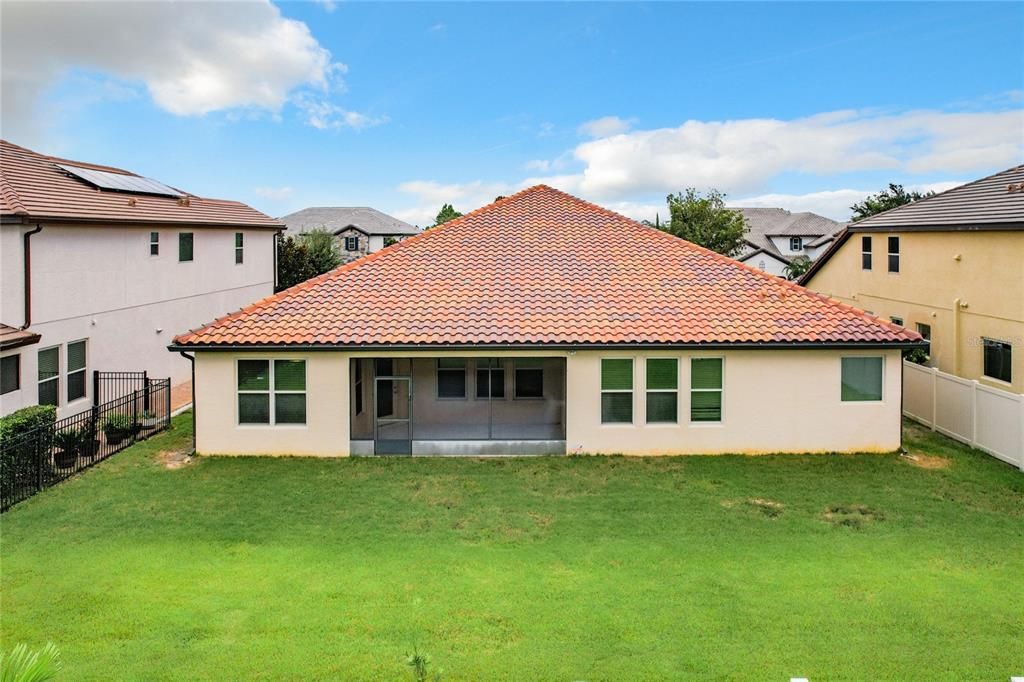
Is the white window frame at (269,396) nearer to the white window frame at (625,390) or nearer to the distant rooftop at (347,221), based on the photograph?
the white window frame at (625,390)

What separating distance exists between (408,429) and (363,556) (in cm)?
668

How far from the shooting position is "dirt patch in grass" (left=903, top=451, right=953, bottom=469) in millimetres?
15383

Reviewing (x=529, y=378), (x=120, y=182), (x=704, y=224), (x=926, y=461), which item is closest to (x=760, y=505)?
(x=926, y=461)

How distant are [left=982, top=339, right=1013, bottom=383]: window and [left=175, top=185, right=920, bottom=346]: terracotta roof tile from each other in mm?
4003

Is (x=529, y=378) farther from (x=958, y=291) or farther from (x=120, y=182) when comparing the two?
(x=120, y=182)

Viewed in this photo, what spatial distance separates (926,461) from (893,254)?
10.8 meters

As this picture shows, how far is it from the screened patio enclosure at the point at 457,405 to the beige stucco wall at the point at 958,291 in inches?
440

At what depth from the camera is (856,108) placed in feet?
100

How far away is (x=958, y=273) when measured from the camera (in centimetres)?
2034

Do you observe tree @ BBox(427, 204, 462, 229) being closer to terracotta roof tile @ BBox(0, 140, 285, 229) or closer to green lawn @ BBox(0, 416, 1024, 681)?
terracotta roof tile @ BBox(0, 140, 285, 229)

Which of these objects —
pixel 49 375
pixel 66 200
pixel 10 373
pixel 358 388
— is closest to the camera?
pixel 10 373

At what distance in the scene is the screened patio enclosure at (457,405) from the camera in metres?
16.6

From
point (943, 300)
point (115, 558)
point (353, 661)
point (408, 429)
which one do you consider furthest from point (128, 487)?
point (943, 300)

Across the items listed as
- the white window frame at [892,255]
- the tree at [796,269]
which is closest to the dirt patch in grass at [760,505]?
the white window frame at [892,255]
